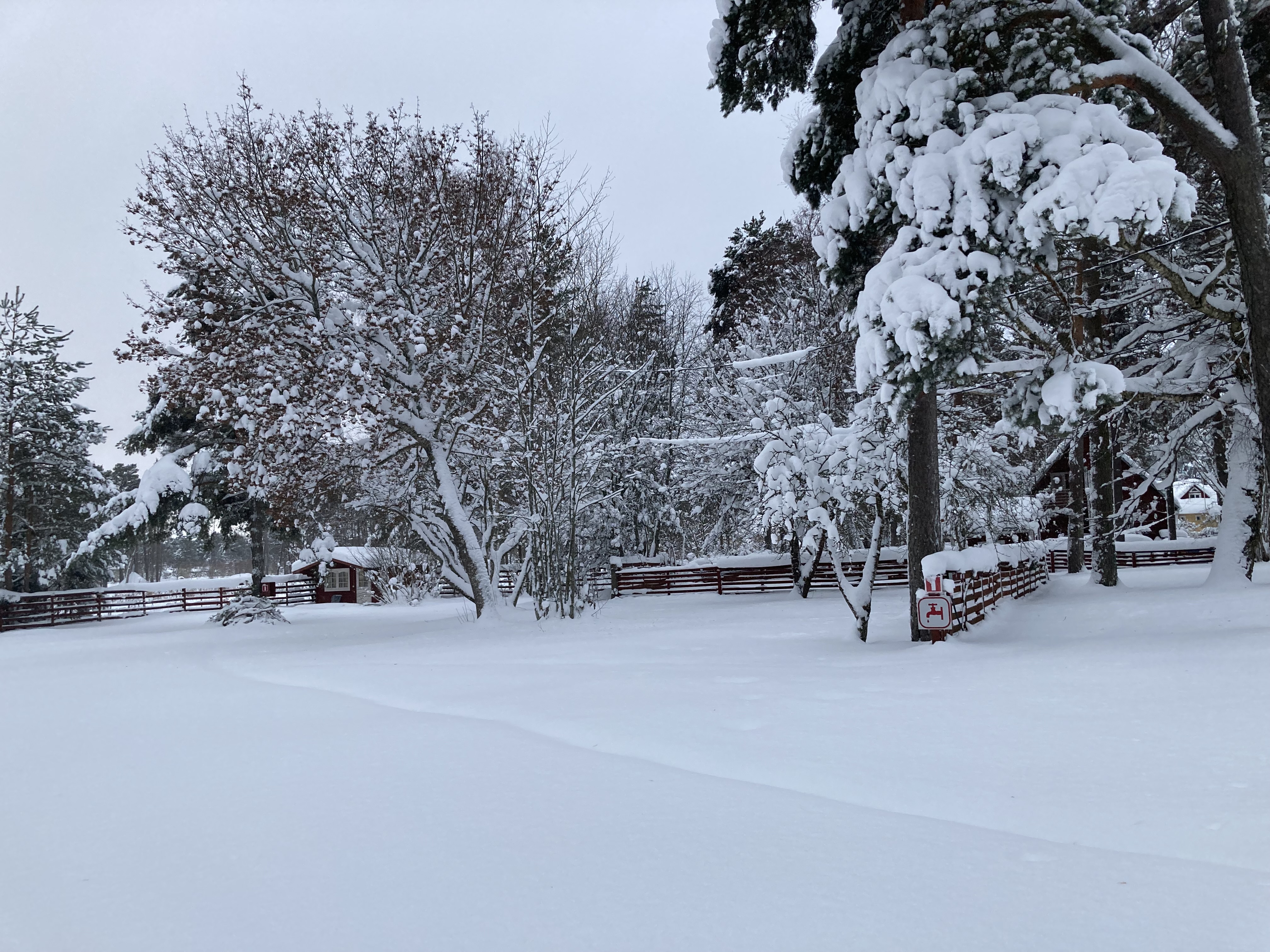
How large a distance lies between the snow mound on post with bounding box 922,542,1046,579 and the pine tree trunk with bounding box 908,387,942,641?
0.74 ft

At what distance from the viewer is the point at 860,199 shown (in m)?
9.61

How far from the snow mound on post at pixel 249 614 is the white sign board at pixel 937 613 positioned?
691 inches

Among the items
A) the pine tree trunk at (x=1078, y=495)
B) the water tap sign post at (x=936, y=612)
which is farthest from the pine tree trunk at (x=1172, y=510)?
the water tap sign post at (x=936, y=612)

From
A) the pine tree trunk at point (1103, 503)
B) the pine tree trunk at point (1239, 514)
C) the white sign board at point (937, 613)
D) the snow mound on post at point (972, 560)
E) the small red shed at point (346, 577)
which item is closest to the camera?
the white sign board at point (937, 613)

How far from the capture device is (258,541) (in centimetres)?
2600

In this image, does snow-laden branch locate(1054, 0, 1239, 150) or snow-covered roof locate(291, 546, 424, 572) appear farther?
snow-covered roof locate(291, 546, 424, 572)

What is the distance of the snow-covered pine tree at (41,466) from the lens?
Answer: 27.5m

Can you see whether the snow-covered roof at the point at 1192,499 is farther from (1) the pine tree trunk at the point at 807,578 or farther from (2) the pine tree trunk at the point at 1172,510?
(1) the pine tree trunk at the point at 807,578

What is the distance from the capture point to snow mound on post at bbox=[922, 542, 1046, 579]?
10.1 metres

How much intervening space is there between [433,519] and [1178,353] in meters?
13.9

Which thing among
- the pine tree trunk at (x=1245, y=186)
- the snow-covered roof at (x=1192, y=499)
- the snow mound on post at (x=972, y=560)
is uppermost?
the pine tree trunk at (x=1245, y=186)

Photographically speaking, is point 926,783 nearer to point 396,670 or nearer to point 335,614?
point 396,670

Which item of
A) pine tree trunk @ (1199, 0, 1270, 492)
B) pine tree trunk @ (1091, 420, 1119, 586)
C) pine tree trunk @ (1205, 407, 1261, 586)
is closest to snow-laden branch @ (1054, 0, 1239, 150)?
pine tree trunk @ (1199, 0, 1270, 492)

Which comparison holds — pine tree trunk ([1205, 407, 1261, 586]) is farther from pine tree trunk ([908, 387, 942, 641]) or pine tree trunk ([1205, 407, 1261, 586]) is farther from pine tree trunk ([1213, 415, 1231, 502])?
pine tree trunk ([908, 387, 942, 641])
